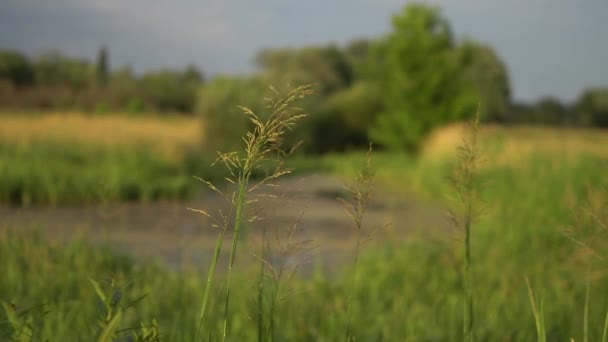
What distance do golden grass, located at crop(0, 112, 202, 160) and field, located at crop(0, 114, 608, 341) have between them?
1.33 meters

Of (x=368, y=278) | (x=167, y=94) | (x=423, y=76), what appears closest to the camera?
(x=368, y=278)

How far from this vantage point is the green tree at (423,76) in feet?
49.8

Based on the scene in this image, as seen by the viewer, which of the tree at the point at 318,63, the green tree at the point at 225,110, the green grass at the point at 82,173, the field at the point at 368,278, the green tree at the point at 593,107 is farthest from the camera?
the green tree at the point at 593,107

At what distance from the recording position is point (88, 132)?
9461 mm

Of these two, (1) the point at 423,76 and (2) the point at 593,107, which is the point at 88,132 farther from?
(2) the point at 593,107

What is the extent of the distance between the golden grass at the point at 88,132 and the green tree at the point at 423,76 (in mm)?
6872

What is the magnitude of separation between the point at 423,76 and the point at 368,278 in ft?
41.5

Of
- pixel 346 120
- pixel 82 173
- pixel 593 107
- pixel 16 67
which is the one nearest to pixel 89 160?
pixel 82 173

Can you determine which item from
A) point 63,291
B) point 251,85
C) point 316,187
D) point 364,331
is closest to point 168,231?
point 63,291

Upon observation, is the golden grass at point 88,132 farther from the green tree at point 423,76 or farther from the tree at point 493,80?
the tree at point 493,80

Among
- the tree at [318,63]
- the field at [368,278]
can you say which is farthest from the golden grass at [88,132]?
the tree at [318,63]

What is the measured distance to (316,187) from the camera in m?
10.3

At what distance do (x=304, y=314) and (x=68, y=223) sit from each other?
359 cm

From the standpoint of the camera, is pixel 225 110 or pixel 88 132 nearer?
pixel 88 132
